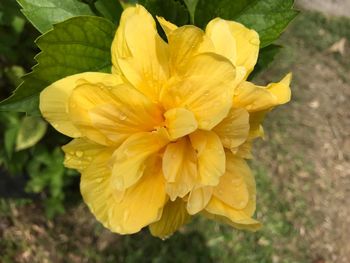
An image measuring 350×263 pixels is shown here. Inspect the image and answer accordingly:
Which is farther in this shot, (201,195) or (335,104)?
(335,104)

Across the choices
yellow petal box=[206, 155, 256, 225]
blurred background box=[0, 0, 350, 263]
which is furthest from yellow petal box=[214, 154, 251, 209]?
blurred background box=[0, 0, 350, 263]

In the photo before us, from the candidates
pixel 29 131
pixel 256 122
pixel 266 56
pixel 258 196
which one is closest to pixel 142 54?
pixel 256 122

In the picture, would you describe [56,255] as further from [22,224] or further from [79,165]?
[79,165]

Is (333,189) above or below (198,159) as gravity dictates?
below

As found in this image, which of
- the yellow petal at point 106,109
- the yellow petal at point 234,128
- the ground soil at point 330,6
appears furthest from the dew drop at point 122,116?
the ground soil at point 330,6

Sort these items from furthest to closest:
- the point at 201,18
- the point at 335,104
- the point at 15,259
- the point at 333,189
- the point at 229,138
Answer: the point at 335,104, the point at 333,189, the point at 15,259, the point at 201,18, the point at 229,138

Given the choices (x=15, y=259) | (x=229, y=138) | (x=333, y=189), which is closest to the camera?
(x=229, y=138)

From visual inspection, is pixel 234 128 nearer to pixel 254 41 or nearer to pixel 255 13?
pixel 254 41

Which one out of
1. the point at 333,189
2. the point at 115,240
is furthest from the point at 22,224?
the point at 333,189
